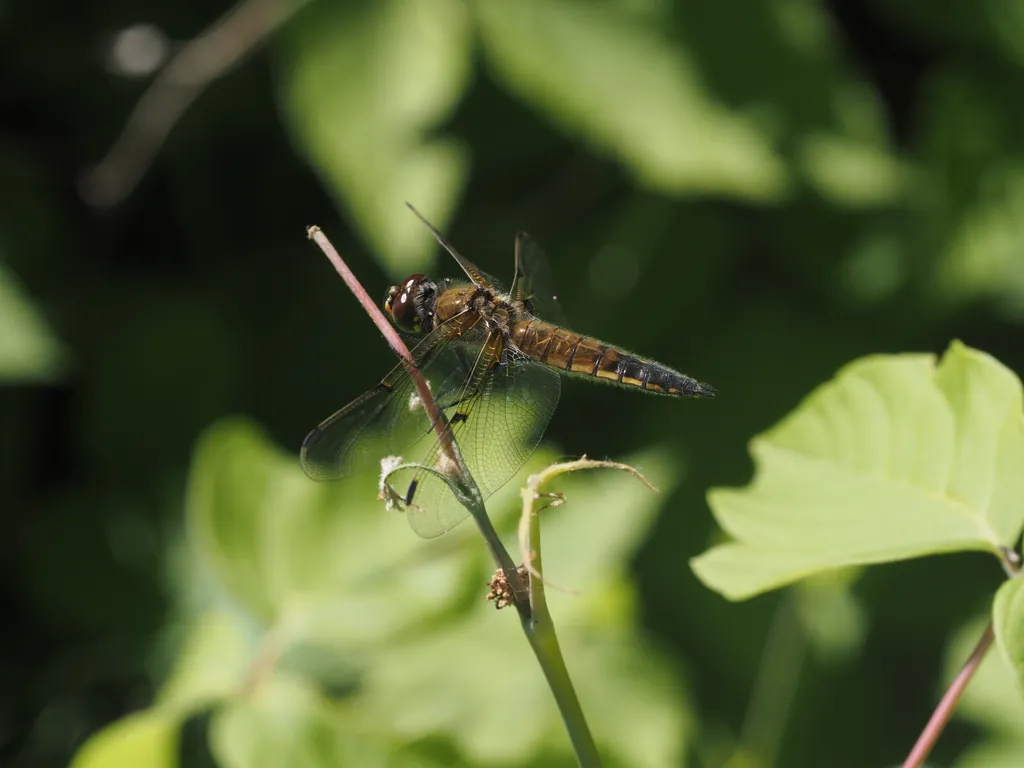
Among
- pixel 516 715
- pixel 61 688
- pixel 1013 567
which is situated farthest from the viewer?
pixel 61 688

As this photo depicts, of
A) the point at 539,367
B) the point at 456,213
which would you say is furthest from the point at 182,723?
the point at 456,213

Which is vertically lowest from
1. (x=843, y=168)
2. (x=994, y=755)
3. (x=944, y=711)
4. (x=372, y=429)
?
(x=994, y=755)

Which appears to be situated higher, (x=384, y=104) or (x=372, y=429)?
(x=384, y=104)

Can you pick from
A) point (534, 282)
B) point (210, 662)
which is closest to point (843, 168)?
point (534, 282)

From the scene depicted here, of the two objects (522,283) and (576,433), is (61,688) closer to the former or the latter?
(576,433)

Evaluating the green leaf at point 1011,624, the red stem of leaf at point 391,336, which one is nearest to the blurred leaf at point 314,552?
the red stem of leaf at point 391,336

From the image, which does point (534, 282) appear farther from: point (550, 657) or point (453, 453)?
point (550, 657)
